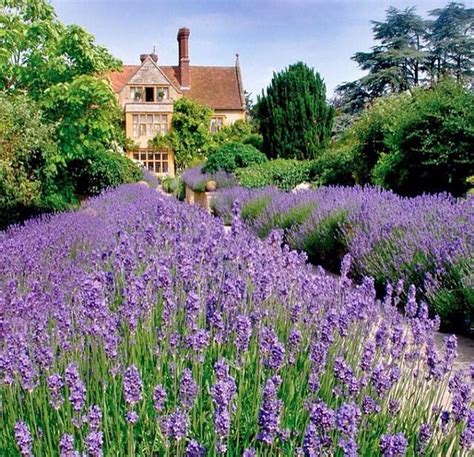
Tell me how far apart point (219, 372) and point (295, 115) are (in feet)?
59.0

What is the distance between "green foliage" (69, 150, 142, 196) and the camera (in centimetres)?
1441

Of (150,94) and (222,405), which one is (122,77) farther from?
(222,405)

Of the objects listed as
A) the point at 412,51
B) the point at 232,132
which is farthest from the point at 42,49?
the point at 232,132

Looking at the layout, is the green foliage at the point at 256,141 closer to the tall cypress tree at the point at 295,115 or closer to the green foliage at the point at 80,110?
the tall cypress tree at the point at 295,115

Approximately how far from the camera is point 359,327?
8.46 feet

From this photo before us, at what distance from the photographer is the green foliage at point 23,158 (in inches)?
356

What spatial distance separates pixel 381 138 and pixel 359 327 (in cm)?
1048

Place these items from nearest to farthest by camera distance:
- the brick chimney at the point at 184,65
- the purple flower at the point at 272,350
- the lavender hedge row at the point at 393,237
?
the purple flower at the point at 272,350 → the lavender hedge row at the point at 393,237 → the brick chimney at the point at 184,65

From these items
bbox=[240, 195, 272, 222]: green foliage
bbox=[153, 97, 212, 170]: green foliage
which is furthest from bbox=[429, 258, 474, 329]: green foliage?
bbox=[153, 97, 212, 170]: green foliage

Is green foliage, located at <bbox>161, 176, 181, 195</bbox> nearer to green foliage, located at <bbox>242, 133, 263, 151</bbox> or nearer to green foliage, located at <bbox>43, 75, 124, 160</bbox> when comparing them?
green foliage, located at <bbox>242, 133, 263, 151</bbox>

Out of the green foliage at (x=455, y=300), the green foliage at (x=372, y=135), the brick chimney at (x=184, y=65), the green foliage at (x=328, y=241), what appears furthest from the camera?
the brick chimney at (x=184, y=65)

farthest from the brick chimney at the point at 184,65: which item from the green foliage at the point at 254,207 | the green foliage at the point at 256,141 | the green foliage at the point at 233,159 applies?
the green foliage at the point at 254,207

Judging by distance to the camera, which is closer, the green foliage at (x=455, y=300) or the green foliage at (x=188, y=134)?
the green foliage at (x=455, y=300)

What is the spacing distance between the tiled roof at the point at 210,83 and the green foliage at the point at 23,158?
26986 mm
